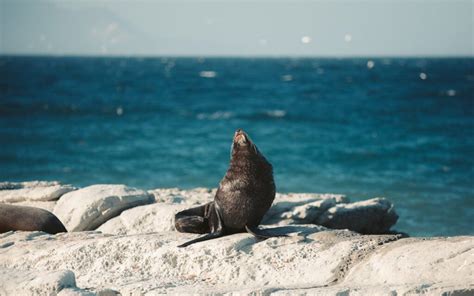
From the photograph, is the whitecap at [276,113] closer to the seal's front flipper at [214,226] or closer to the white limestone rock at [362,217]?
the white limestone rock at [362,217]

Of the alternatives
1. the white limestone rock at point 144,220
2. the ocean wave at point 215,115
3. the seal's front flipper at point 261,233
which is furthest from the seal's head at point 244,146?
the ocean wave at point 215,115

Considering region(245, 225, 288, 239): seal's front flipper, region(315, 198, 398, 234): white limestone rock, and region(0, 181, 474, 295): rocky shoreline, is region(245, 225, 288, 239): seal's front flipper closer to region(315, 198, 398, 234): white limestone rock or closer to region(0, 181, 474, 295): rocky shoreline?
region(0, 181, 474, 295): rocky shoreline

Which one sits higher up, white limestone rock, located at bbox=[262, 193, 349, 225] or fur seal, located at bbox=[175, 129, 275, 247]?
fur seal, located at bbox=[175, 129, 275, 247]

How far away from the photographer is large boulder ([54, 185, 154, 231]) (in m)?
8.84

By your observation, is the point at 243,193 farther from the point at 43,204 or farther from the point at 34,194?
the point at 34,194

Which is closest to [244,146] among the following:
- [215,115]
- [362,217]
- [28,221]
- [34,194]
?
[28,221]

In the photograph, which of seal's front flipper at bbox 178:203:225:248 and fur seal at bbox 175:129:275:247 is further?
fur seal at bbox 175:129:275:247

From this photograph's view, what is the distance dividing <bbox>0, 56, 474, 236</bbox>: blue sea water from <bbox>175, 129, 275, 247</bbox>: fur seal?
6807mm

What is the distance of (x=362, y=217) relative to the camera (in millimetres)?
10406

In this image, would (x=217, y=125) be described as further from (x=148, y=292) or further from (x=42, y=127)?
(x=148, y=292)

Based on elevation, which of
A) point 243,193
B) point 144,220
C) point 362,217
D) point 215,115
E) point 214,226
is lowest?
point 215,115

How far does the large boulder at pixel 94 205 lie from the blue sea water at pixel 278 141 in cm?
653

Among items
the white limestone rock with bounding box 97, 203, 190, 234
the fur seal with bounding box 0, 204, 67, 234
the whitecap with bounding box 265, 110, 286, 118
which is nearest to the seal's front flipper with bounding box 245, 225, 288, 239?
the white limestone rock with bounding box 97, 203, 190, 234

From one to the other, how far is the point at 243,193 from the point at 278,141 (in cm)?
1991
